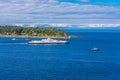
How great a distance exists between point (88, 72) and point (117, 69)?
6516 mm

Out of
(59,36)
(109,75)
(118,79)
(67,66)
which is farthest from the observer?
(59,36)

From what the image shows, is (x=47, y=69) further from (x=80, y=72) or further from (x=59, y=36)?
(x=59, y=36)

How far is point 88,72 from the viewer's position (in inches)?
2266

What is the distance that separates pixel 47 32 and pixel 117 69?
446 feet

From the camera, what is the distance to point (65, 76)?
5384 cm

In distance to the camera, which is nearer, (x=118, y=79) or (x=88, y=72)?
(x=118, y=79)

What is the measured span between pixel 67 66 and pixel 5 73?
13.4 meters

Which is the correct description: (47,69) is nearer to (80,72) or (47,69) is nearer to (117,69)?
(80,72)

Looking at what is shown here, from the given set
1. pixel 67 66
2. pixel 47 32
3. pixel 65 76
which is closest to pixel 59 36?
pixel 47 32

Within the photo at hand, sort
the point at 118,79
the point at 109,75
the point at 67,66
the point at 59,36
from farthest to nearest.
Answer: the point at 59,36
the point at 67,66
the point at 109,75
the point at 118,79

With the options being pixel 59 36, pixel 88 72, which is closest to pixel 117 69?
pixel 88 72

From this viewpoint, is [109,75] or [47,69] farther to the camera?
[47,69]

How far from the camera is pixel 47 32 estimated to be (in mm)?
196500

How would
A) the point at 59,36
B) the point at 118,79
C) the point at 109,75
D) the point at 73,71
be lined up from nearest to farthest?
the point at 118,79 → the point at 109,75 → the point at 73,71 → the point at 59,36
